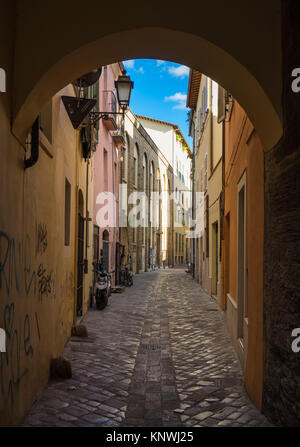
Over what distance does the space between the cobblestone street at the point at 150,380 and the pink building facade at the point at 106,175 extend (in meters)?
5.32

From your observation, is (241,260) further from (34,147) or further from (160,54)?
(34,147)

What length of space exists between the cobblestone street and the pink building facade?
5318 mm

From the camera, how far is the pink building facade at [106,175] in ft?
48.9

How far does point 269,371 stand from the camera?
4188mm

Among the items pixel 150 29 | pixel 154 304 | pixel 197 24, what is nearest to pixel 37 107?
pixel 150 29

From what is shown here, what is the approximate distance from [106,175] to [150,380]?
12496mm

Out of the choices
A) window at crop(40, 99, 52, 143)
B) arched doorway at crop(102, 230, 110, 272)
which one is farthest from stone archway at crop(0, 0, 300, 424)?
arched doorway at crop(102, 230, 110, 272)

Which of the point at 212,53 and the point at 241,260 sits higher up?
the point at 212,53

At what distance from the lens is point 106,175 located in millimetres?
17703

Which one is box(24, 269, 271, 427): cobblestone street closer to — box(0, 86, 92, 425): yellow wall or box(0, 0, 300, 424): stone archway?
box(0, 86, 92, 425): yellow wall

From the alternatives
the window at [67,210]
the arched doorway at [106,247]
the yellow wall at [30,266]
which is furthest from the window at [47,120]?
the arched doorway at [106,247]

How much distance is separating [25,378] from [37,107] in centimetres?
243

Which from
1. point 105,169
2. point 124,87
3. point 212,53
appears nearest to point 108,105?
point 105,169

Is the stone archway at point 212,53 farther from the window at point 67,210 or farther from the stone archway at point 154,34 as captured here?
the window at point 67,210
